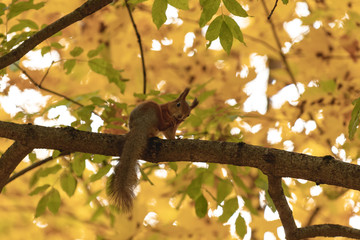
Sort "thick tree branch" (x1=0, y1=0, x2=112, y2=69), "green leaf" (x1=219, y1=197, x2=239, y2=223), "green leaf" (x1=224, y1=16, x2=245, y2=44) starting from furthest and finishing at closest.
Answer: "green leaf" (x1=219, y1=197, x2=239, y2=223), "thick tree branch" (x1=0, y1=0, x2=112, y2=69), "green leaf" (x1=224, y1=16, x2=245, y2=44)

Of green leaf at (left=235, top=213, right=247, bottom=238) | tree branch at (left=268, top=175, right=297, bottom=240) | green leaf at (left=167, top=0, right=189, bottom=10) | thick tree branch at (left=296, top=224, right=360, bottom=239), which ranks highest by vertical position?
green leaf at (left=167, top=0, right=189, bottom=10)

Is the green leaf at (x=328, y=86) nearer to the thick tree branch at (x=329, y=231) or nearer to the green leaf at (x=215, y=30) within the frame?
the thick tree branch at (x=329, y=231)

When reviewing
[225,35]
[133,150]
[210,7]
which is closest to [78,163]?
[133,150]

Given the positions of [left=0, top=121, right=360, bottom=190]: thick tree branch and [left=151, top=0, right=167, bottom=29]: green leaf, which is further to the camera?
[left=0, top=121, right=360, bottom=190]: thick tree branch

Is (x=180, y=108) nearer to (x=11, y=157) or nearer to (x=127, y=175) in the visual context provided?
(x=127, y=175)

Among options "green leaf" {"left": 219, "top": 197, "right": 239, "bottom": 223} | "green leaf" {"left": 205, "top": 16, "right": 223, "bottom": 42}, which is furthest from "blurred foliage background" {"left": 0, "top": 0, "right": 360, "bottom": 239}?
"green leaf" {"left": 205, "top": 16, "right": 223, "bottom": 42}

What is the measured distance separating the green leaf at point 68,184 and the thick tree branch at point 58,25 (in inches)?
56.0

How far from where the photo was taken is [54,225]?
542 centimetres

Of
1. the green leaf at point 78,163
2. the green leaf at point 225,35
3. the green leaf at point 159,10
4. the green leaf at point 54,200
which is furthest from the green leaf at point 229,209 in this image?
the green leaf at point 159,10

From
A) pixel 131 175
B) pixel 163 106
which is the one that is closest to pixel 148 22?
pixel 163 106

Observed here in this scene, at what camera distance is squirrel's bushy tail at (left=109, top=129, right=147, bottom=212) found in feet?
10.4

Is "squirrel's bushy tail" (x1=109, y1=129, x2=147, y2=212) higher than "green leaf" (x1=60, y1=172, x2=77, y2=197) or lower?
lower

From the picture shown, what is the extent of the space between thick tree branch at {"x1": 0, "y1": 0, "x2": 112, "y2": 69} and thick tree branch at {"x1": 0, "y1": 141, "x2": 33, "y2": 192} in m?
0.66

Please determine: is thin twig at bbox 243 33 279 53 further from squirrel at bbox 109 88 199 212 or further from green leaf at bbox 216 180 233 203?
green leaf at bbox 216 180 233 203
